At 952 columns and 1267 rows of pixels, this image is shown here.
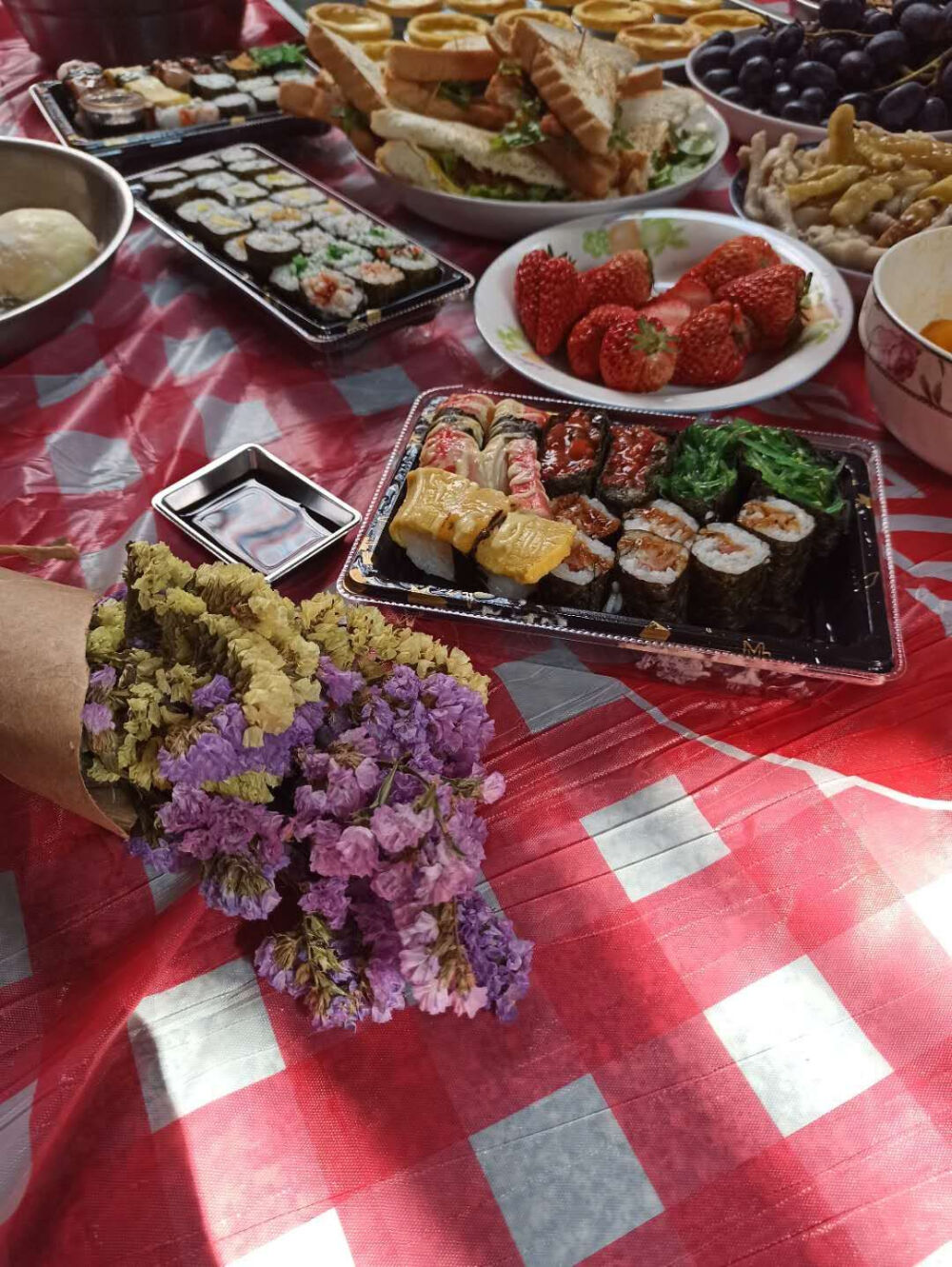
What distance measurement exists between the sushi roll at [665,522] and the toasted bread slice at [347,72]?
1.11 meters

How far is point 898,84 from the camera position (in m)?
1.61

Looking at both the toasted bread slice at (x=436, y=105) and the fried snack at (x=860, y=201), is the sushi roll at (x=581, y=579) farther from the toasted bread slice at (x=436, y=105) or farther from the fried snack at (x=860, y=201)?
the toasted bread slice at (x=436, y=105)

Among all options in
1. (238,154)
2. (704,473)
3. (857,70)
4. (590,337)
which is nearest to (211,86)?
(238,154)

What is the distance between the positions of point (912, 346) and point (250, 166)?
115 cm

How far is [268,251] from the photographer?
4.24ft

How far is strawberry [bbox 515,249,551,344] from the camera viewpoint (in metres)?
1.25

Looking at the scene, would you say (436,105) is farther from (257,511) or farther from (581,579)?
(581,579)

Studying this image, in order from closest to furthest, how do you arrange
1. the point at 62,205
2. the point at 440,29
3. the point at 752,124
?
1. the point at 62,205
2. the point at 752,124
3. the point at 440,29

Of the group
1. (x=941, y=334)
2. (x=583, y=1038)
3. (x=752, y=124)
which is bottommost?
(x=583, y=1038)

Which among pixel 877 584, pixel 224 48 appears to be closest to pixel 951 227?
pixel 877 584

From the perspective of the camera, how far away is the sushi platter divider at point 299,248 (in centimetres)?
124

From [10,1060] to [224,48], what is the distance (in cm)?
239

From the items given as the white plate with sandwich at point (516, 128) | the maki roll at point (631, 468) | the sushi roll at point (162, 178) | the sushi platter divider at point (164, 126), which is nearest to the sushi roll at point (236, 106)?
the sushi platter divider at point (164, 126)

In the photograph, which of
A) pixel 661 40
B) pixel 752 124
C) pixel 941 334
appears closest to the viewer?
pixel 941 334
